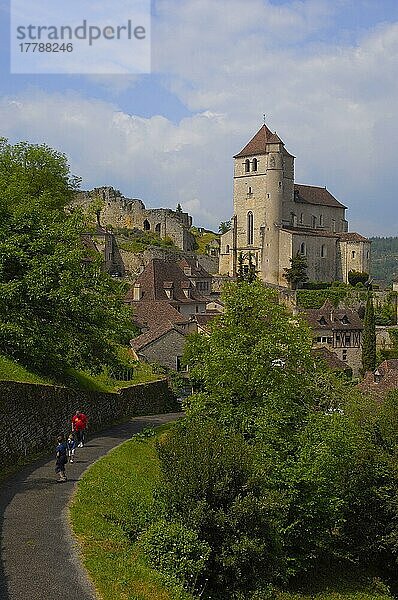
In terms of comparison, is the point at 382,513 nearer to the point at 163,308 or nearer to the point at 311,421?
the point at 311,421

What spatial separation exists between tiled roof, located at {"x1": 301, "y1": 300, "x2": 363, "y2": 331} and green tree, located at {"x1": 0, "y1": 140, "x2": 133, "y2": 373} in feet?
148

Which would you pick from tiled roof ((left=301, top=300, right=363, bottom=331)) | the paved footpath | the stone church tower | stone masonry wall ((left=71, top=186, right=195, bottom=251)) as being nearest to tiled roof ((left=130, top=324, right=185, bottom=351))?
the paved footpath

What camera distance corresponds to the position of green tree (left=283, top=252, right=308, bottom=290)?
9338 centimetres

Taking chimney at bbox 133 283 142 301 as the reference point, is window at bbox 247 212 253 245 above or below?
above

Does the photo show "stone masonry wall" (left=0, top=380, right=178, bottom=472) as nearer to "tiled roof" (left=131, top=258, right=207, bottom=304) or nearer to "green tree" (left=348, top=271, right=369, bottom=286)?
"tiled roof" (left=131, top=258, right=207, bottom=304)

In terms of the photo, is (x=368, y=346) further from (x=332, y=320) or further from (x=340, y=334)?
(x=332, y=320)

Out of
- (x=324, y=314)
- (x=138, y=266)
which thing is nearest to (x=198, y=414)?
(x=324, y=314)

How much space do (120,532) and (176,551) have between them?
53.2 inches

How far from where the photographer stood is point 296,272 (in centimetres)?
9325

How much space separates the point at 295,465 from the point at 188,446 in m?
5.32

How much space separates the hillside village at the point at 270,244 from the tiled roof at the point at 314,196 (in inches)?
8.6

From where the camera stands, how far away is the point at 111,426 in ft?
99.5

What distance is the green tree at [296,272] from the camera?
93.4 metres

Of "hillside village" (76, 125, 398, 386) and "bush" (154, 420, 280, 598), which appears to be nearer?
"bush" (154, 420, 280, 598)
